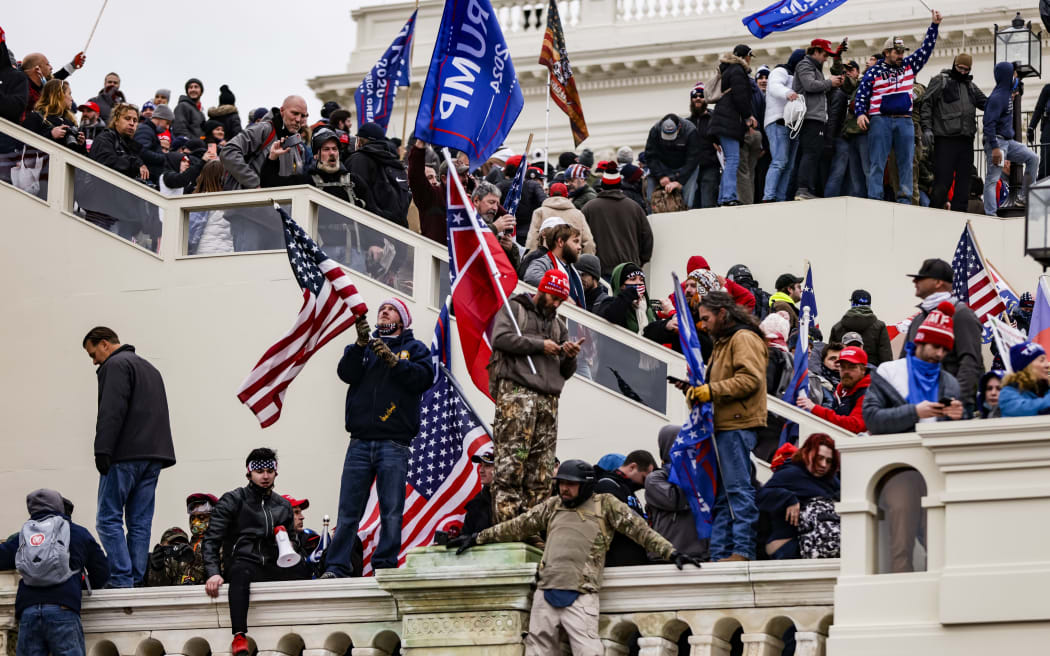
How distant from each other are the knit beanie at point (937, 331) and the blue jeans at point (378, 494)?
3.97 metres

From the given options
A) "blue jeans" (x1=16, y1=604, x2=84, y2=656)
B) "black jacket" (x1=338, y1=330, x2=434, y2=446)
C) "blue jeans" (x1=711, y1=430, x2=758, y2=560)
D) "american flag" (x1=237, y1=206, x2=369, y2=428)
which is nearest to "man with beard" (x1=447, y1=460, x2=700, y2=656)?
"blue jeans" (x1=711, y1=430, x2=758, y2=560)

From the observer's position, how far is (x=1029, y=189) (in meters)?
14.1

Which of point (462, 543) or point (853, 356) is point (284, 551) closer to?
point (462, 543)

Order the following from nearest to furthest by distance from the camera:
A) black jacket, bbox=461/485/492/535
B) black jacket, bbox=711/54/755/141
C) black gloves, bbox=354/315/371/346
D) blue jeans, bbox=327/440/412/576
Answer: black jacket, bbox=461/485/492/535
blue jeans, bbox=327/440/412/576
black gloves, bbox=354/315/371/346
black jacket, bbox=711/54/755/141

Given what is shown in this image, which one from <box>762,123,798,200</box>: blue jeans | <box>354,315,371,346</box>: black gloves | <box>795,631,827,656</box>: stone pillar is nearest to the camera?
<box>795,631,827,656</box>: stone pillar

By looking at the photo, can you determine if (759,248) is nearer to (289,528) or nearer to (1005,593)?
(289,528)

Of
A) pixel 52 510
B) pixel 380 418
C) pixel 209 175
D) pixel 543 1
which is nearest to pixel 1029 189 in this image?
pixel 380 418

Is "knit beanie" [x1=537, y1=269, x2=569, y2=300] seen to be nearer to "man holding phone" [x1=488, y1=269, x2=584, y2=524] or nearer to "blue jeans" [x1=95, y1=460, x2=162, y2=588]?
"man holding phone" [x1=488, y1=269, x2=584, y2=524]

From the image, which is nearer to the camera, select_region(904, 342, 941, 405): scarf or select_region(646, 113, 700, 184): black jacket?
select_region(904, 342, 941, 405): scarf

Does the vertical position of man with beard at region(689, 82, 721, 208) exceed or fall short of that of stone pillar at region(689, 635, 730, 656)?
it exceeds it

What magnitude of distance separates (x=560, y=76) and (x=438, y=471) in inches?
370

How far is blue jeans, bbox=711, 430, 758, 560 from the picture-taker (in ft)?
44.8

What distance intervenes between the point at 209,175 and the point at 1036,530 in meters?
10.7

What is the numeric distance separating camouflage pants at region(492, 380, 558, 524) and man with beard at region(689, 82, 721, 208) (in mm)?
8701
